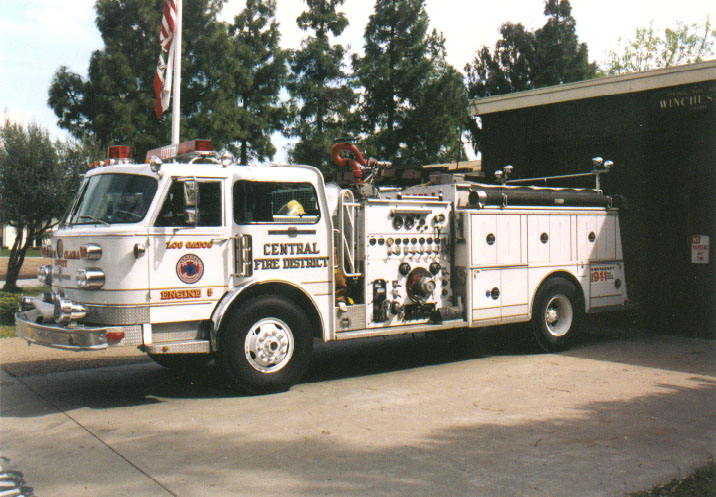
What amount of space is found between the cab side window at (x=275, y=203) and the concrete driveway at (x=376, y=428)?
1929 millimetres

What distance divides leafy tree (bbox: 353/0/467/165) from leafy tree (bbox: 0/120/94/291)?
14.7 m

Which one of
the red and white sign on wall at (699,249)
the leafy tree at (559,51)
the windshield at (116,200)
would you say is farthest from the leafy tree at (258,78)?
the windshield at (116,200)

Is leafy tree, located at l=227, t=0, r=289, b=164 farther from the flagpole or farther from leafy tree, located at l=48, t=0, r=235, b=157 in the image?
the flagpole

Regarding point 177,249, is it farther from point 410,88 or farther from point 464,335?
point 410,88

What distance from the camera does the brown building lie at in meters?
11.5

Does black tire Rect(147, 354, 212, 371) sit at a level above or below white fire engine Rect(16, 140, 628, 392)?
below

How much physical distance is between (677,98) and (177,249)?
8765mm

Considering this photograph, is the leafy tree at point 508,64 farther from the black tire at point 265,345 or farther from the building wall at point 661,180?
the black tire at point 265,345

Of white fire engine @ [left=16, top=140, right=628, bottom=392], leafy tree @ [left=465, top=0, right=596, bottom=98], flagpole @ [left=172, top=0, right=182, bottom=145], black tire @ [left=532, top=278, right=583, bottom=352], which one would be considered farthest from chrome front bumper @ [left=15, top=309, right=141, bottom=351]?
leafy tree @ [left=465, top=0, right=596, bottom=98]

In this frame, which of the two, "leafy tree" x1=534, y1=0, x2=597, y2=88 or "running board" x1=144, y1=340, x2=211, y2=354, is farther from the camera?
"leafy tree" x1=534, y1=0, x2=597, y2=88

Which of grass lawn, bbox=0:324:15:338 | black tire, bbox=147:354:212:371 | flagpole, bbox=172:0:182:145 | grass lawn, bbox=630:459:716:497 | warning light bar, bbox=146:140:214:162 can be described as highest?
flagpole, bbox=172:0:182:145

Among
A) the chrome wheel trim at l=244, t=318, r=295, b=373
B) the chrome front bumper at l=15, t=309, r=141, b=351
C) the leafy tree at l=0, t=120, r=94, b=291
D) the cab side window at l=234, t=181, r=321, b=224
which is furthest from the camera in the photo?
the leafy tree at l=0, t=120, r=94, b=291

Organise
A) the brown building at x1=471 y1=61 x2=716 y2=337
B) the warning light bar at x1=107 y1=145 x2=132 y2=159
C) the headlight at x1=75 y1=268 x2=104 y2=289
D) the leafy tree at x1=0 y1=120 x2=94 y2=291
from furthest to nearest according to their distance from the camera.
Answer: the leafy tree at x1=0 y1=120 x2=94 y2=291
the brown building at x1=471 y1=61 x2=716 y2=337
the warning light bar at x1=107 y1=145 x2=132 y2=159
the headlight at x1=75 y1=268 x2=104 y2=289

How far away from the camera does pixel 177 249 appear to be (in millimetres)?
7164
